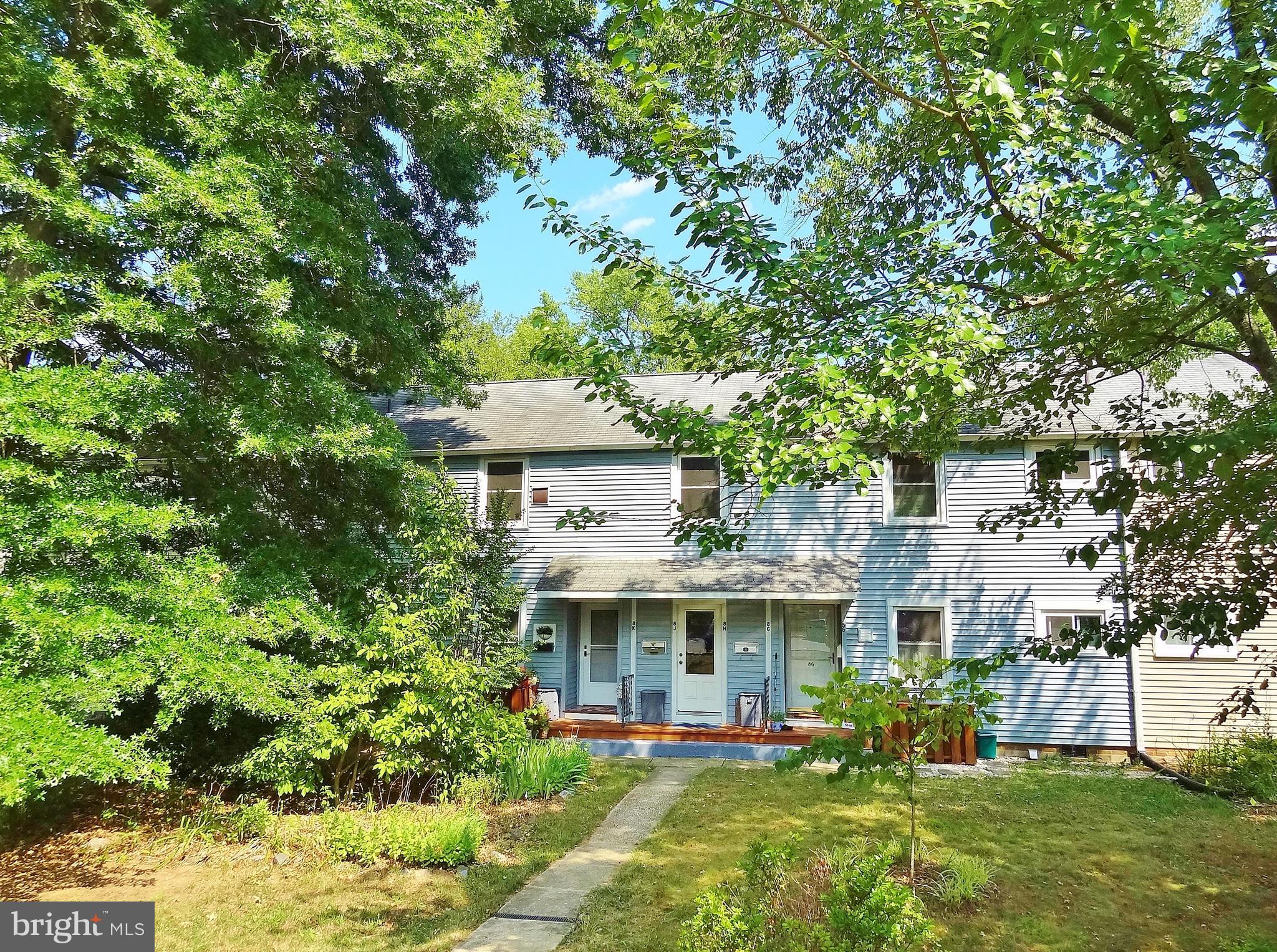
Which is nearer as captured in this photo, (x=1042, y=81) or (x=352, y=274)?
(x=1042, y=81)

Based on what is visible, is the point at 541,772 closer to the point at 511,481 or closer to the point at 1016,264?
the point at 511,481

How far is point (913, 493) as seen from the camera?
13.9 m

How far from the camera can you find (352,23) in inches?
298

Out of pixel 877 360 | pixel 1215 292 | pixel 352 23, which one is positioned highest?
→ pixel 352 23

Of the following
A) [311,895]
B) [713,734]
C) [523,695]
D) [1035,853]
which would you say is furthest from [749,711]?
[311,895]

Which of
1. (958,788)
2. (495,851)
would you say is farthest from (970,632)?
(495,851)

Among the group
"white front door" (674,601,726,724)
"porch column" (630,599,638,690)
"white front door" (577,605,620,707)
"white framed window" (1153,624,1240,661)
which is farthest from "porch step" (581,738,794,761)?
"white framed window" (1153,624,1240,661)

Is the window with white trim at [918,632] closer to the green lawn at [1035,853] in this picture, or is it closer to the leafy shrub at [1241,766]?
the green lawn at [1035,853]

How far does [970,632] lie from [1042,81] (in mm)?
9830

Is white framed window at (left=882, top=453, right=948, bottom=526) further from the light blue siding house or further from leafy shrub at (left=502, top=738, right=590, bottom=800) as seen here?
leafy shrub at (left=502, top=738, right=590, bottom=800)

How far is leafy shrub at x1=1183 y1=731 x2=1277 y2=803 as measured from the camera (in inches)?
376

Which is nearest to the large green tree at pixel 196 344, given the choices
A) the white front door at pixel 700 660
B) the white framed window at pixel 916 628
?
the white front door at pixel 700 660

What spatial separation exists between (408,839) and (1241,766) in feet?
35.3

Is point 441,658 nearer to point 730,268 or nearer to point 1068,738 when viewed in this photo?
point 730,268
